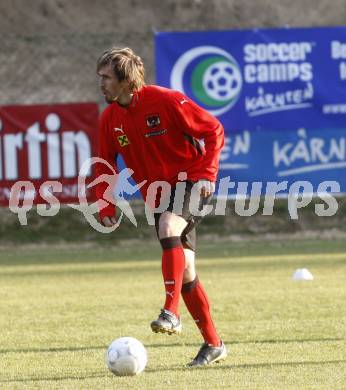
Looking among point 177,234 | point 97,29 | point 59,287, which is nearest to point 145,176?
point 177,234

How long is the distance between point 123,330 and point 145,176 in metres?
1.69

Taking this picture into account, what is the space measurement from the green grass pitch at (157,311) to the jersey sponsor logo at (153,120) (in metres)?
1.32

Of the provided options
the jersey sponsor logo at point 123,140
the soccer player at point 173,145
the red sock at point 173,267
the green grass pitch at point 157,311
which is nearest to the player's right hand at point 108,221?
the soccer player at point 173,145

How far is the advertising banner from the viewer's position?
14.1 m

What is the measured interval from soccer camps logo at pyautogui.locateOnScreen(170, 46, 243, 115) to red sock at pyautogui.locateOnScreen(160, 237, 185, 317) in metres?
7.84

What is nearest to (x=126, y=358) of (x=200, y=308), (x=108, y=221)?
(x=200, y=308)

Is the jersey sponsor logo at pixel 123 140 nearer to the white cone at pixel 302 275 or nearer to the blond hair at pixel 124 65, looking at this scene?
the blond hair at pixel 124 65

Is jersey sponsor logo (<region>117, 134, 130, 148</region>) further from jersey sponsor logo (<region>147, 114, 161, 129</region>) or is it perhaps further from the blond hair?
the blond hair

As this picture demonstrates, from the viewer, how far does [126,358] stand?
21.0 ft

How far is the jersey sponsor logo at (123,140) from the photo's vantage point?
22.8ft

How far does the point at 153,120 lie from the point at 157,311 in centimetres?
275

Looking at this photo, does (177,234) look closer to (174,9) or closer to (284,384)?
(284,384)

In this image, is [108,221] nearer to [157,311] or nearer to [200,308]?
[200,308]

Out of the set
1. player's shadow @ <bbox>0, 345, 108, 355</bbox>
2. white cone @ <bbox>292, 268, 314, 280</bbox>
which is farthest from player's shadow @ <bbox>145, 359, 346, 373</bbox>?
white cone @ <bbox>292, 268, 314, 280</bbox>
